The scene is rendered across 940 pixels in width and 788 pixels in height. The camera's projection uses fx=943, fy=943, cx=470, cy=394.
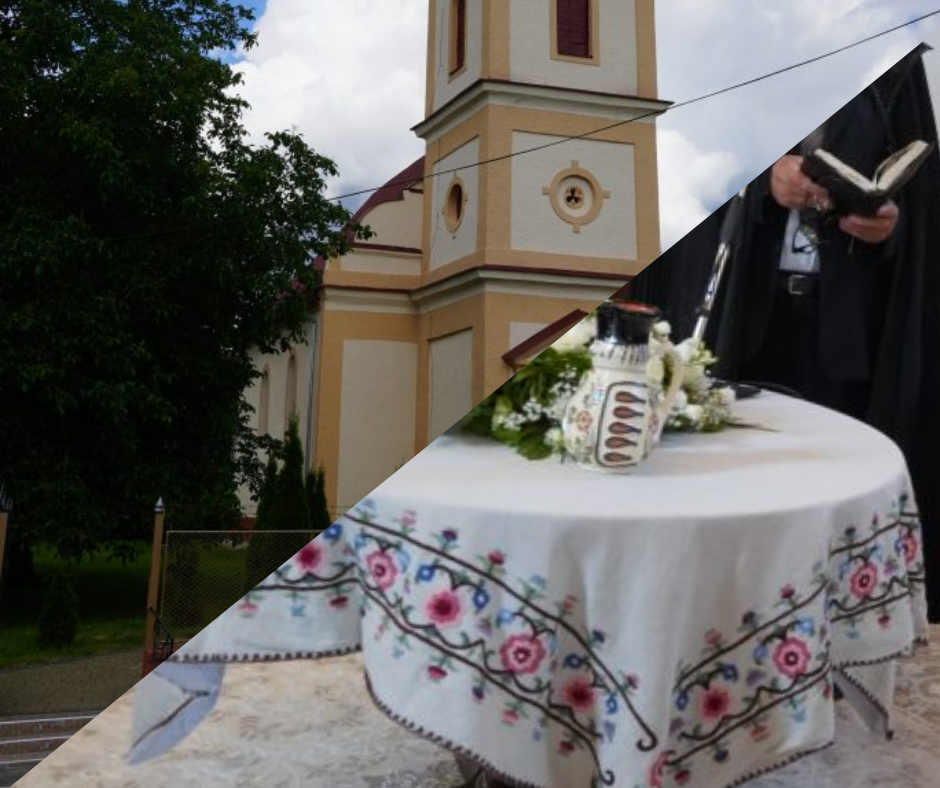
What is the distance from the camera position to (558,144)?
2.21 ft

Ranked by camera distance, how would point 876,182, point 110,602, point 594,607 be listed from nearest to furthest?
1. point 594,607
2. point 876,182
3. point 110,602

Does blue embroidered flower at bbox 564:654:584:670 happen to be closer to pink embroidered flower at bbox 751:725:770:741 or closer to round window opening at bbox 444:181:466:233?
pink embroidered flower at bbox 751:725:770:741

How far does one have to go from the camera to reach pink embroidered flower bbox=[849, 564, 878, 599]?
2.35ft

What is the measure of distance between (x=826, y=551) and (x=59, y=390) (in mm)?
683

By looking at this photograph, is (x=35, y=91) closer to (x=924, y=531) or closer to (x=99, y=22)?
(x=99, y=22)

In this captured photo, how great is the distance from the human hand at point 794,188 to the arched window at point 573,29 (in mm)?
169

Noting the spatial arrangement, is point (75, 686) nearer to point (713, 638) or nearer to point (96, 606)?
point (96, 606)

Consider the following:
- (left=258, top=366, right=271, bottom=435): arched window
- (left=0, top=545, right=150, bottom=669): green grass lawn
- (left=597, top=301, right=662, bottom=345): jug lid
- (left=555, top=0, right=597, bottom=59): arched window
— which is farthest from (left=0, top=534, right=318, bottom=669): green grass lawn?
(left=555, top=0, right=597, bottom=59): arched window

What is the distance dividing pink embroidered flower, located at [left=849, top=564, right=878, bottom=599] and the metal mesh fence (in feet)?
1.35

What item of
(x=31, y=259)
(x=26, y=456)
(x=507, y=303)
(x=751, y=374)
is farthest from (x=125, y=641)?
(x=751, y=374)

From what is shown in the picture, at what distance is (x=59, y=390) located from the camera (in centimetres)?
88

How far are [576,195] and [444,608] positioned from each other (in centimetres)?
30

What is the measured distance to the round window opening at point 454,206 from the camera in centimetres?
69

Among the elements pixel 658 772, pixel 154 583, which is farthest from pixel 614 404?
pixel 154 583
